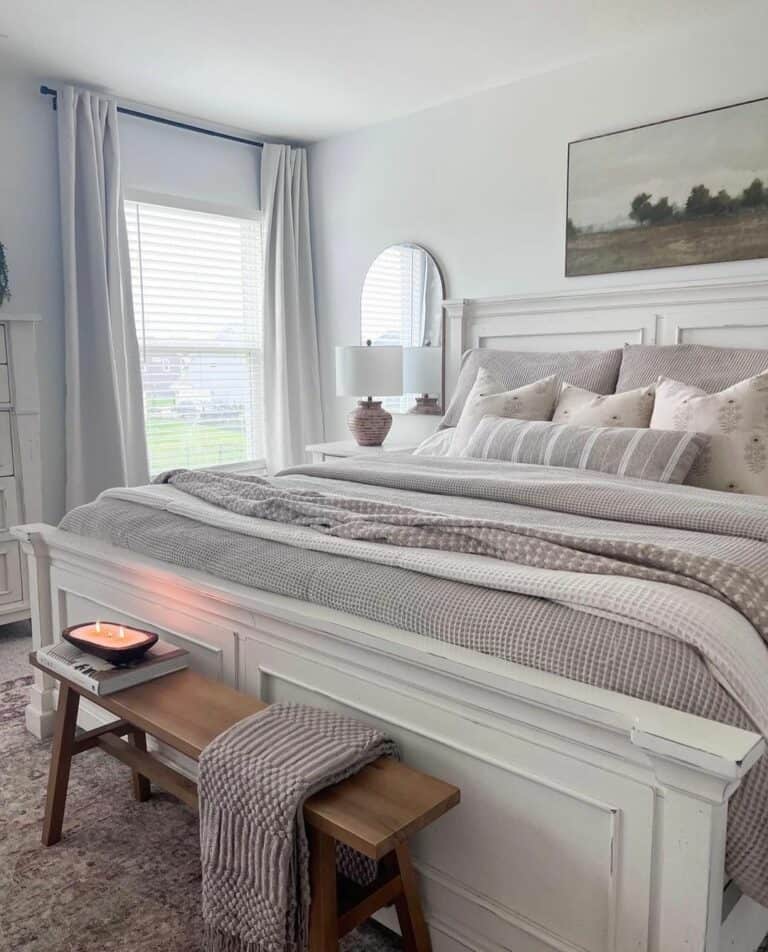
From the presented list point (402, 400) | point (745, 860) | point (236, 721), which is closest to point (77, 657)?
point (236, 721)

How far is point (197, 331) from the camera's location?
4.16 m

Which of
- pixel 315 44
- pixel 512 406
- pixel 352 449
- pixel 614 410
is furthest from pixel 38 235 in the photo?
pixel 614 410

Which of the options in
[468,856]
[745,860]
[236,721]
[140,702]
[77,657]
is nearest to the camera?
[745,860]

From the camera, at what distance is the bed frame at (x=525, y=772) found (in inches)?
39.9

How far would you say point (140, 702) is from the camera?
5.19 ft

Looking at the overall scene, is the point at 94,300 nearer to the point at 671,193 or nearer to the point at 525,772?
the point at 671,193

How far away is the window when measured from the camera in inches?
155

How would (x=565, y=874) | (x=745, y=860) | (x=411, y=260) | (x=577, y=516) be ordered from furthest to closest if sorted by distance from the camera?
(x=411, y=260) → (x=577, y=516) → (x=565, y=874) → (x=745, y=860)

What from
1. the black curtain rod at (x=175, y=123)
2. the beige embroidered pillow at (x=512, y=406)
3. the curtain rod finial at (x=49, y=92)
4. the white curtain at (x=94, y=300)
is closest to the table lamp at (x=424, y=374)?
the beige embroidered pillow at (x=512, y=406)

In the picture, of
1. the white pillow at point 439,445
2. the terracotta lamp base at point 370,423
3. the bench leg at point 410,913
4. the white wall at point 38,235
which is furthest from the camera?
the terracotta lamp base at point 370,423

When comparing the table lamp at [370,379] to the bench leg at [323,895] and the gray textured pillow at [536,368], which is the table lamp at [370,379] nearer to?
the gray textured pillow at [536,368]

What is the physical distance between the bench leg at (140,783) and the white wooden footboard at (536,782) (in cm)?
50

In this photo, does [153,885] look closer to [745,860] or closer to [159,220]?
[745,860]

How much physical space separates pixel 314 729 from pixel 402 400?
2.81m
